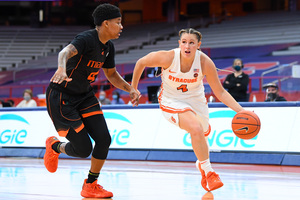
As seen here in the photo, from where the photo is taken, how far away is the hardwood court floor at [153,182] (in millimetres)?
5605

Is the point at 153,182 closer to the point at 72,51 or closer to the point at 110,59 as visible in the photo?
the point at 110,59

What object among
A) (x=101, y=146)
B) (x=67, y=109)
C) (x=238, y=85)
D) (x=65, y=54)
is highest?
(x=65, y=54)

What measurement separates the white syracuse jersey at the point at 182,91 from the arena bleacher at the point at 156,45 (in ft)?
36.1

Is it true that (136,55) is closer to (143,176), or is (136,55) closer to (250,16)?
(250,16)

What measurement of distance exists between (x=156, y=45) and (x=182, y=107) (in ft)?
66.0

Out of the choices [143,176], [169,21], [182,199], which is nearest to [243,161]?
[143,176]

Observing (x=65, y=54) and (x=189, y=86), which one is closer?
(x=65, y=54)

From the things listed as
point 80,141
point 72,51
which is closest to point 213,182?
point 80,141

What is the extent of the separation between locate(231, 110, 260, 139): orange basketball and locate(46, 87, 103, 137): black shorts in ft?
5.76

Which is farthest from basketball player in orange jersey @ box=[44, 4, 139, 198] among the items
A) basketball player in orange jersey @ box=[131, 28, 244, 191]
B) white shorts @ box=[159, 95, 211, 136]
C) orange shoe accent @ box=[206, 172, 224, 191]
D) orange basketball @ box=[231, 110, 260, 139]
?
orange basketball @ box=[231, 110, 260, 139]

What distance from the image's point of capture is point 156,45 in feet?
85.8

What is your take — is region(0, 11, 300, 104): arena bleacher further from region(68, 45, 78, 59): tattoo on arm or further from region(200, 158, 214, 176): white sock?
region(68, 45, 78, 59): tattoo on arm

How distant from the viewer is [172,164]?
9641 mm

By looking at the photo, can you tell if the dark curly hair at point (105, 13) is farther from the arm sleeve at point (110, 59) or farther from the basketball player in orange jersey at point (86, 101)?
the arm sleeve at point (110, 59)
